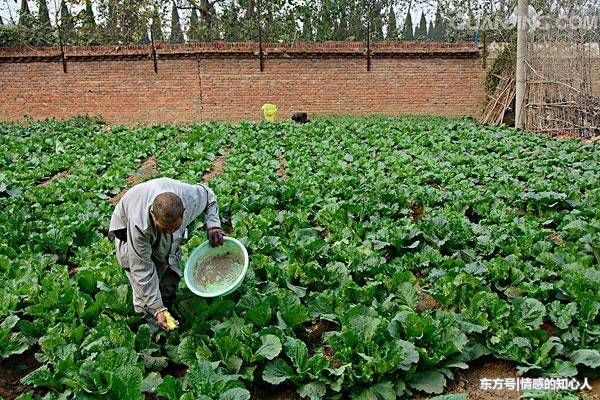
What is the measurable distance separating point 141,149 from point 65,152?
4.57 ft

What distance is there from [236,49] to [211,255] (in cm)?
1415

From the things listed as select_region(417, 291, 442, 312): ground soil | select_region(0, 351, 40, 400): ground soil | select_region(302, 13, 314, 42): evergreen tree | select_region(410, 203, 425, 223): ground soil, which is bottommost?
select_region(0, 351, 40, 400): ground soil

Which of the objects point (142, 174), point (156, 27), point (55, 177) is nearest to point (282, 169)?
point (142, 174)

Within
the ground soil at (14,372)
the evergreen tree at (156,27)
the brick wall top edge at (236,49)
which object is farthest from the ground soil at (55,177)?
the evergreen tree at (156,27)

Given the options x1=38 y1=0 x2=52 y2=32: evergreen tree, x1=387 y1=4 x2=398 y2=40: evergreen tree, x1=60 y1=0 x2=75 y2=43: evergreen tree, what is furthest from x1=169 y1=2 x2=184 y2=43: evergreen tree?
x1=387 y1=4 x2=398 y2=40: evergreen tree

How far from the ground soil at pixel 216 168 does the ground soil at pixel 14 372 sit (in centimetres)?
477

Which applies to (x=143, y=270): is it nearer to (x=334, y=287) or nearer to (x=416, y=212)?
(x=334, y=287)

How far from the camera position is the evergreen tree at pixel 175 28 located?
66.3 ft

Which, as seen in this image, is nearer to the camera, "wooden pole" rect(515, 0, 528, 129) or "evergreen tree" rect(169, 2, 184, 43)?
"wooden pole" rect(515, 0, 528, 129)

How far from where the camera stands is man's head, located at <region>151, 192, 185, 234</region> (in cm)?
292

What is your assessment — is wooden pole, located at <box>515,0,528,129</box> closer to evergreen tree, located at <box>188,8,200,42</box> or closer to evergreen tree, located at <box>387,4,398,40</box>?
evergreen tree, located at <box>387,4,398,40</box>

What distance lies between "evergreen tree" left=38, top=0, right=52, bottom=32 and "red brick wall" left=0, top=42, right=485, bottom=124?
2.57m

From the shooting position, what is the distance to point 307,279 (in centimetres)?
423

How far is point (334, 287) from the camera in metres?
4.22
